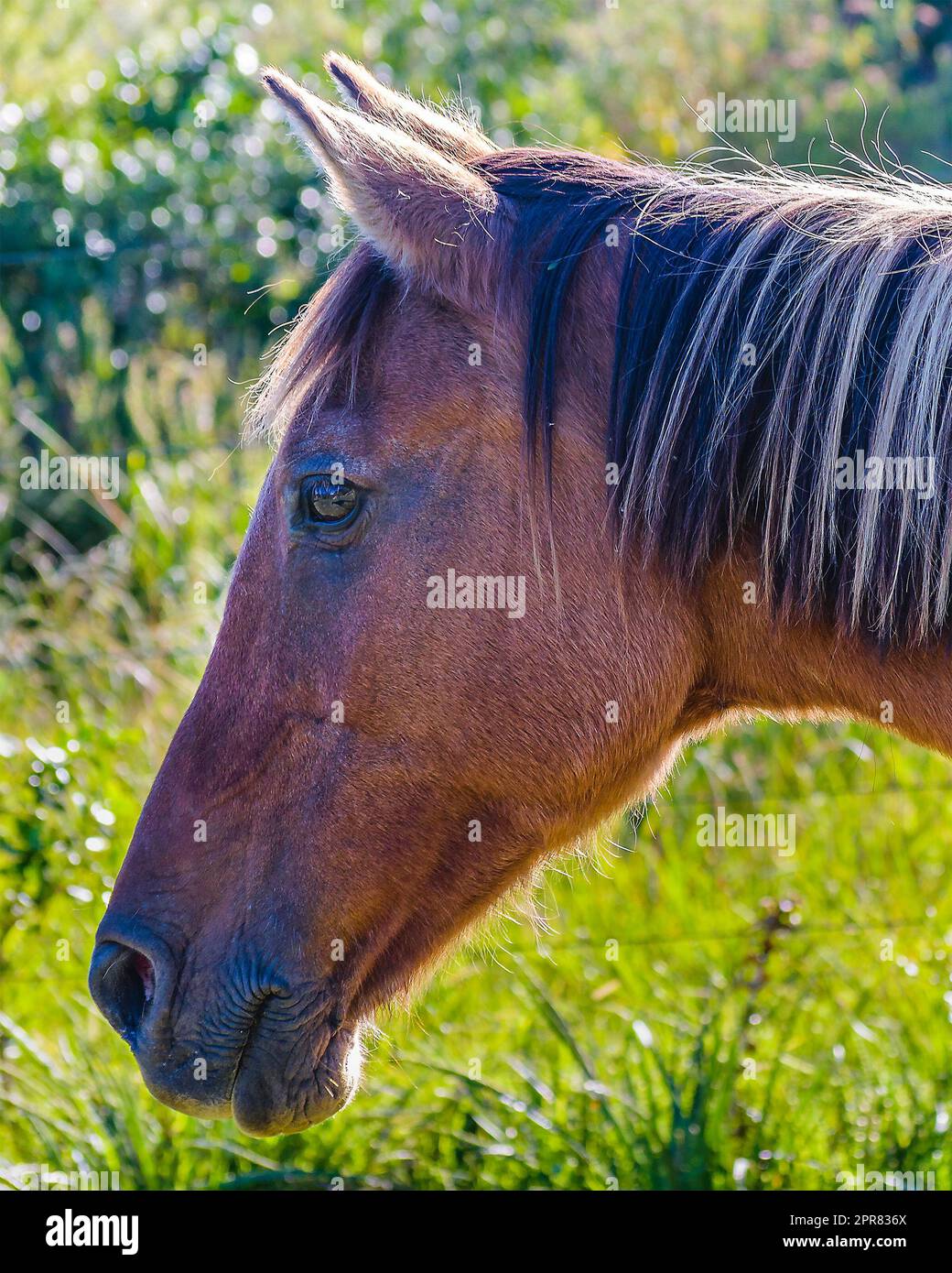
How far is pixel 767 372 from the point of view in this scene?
2049 mm

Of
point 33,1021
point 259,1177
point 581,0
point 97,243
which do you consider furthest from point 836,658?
point 581,0

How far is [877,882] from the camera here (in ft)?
14.8

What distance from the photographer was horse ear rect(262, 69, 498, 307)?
202cm

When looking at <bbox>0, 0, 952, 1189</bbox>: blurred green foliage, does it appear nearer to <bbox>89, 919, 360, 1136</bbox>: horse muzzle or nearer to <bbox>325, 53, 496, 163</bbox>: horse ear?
<bbox>325, 53, 496, 163</bbox>: horse ear

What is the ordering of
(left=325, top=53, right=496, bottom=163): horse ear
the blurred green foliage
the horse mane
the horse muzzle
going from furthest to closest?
the blurred green foliage, (left=325, top=53, right=496, bottom=163): horse ear, the horse muzzle, the horse mane

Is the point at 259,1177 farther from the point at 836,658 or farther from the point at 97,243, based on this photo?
the point at 97,243

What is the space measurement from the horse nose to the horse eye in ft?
2.50

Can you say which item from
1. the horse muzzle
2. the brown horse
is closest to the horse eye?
the brown horse

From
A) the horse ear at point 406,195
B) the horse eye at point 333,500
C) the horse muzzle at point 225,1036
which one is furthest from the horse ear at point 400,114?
the horse muzzle at point 225,1036

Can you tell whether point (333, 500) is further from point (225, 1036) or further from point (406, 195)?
point (225, 1036)

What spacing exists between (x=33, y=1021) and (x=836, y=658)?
3.12 metres

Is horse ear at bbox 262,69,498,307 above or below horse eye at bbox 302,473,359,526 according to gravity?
above

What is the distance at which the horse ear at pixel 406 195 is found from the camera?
79.4 inches

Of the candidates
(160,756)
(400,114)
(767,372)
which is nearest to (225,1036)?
(767,372)
